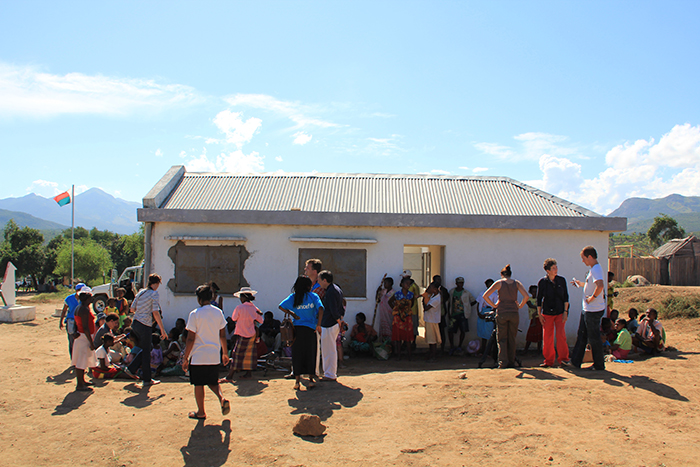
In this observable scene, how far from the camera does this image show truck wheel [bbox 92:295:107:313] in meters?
15.3

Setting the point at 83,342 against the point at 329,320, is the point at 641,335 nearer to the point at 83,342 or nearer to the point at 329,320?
the point at 329,320

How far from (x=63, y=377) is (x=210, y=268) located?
3241mm

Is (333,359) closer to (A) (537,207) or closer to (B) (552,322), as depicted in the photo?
(B) (552,322)

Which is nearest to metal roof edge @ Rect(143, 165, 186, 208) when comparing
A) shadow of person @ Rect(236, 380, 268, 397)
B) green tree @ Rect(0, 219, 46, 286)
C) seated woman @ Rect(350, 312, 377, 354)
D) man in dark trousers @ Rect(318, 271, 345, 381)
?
shadow of person @ Rect(236, 380, 268, 397)

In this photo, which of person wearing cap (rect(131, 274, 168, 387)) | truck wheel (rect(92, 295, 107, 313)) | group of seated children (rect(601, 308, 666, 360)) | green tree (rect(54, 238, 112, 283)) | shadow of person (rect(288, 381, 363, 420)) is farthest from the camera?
green tree (rect(54, 238, 112, 283))

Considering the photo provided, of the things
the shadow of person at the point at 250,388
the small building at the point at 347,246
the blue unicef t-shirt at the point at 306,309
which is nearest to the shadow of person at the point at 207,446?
the shadow of person at the point at 250,388

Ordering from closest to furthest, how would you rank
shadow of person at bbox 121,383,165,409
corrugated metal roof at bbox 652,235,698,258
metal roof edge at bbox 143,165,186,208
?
shadow of person at bbox 121,383,165,409, metal roof edge at bbox 143,165,186,208, corrugated metal roof at bbox 652,235,698,258

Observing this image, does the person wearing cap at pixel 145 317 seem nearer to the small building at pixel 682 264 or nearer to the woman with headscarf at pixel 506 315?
the woman with headscarf at pixel 506 315

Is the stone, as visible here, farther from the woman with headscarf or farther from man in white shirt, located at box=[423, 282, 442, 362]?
man in white shirt, located at box=[423, 282, 442, 362]

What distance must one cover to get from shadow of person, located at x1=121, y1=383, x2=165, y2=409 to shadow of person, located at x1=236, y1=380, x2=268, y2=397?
1.06 m

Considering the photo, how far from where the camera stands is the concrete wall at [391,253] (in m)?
9.35

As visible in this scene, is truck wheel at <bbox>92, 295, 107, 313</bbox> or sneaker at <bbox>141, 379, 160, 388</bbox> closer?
sneaker at <bbox>141, 379, 160, 388</bbox>

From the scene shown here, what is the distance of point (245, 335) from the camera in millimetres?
6988

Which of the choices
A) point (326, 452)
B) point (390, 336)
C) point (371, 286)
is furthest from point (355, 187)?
point (326, 452)
